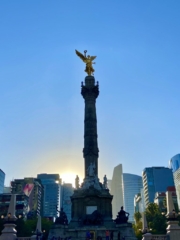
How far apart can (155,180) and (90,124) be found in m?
85.0

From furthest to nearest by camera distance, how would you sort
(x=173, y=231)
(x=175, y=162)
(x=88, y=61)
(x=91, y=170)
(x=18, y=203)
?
1. (x=175, y=162)
2. (x=18, y=203)
3. (x=88, y=61)
4. (x=91, y=170)
5. (x=173, y=231)

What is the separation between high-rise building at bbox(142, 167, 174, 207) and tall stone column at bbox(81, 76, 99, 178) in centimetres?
8307

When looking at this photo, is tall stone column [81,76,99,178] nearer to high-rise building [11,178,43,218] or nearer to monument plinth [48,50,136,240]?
monument plinth [48,50,136,240]

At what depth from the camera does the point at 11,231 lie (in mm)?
23734

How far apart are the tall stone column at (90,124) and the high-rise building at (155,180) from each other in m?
83.1

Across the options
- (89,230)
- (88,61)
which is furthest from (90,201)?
(88,61)

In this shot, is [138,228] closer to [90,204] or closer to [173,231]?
[90,204]

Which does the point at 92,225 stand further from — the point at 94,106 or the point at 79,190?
the point at 94,106

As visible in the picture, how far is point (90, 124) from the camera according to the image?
4750cm

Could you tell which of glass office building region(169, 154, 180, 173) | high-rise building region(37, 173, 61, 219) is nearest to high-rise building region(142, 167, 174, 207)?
glass office building region(169, 154, 180, 173)

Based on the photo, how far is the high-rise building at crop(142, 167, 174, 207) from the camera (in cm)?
12219

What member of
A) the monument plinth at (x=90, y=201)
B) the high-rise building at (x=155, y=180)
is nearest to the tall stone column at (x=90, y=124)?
the monument plinth at (x=90, y=201)

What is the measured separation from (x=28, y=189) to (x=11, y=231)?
3475 inches

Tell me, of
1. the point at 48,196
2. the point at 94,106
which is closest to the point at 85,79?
the point at 94,106
